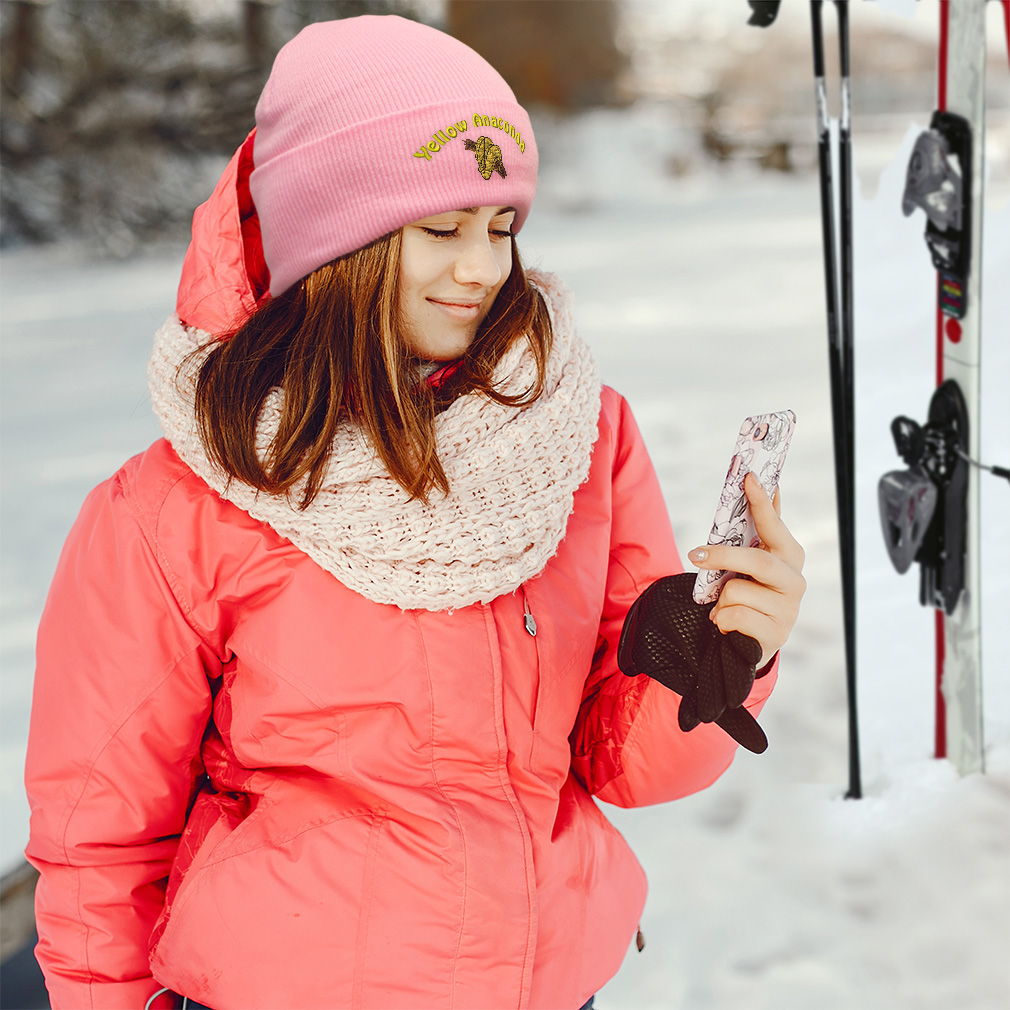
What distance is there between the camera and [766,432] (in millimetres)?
752

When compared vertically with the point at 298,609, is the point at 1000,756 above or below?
below

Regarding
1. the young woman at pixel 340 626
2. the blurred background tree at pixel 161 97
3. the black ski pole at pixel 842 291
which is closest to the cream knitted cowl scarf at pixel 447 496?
the young woman at pixel 340 626

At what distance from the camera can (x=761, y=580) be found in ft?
2.59

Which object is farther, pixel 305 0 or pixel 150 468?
pixel 305 0

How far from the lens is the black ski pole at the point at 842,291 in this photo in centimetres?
168

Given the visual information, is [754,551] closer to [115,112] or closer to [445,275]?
[445,275]

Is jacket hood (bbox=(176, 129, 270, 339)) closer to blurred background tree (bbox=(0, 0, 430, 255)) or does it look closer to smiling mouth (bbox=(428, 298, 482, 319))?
smiling mouth (bbox=(428, 298, 482, 319))

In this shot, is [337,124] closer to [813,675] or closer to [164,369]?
[164,369]

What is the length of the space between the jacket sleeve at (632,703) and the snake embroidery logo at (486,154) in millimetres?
299

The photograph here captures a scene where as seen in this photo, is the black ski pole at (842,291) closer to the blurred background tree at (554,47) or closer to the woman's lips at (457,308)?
the woman's lips at (457,308)

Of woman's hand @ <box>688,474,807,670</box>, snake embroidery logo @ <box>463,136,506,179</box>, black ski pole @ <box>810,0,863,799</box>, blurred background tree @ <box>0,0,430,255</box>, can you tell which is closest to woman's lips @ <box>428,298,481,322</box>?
snake embroidery logo @ <box>463,136,506,179</box>

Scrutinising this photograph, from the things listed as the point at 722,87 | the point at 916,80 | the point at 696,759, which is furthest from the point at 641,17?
the point at 696,759

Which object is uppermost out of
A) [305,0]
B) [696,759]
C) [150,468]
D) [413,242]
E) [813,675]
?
[305,0]

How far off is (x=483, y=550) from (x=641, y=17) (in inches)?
533
